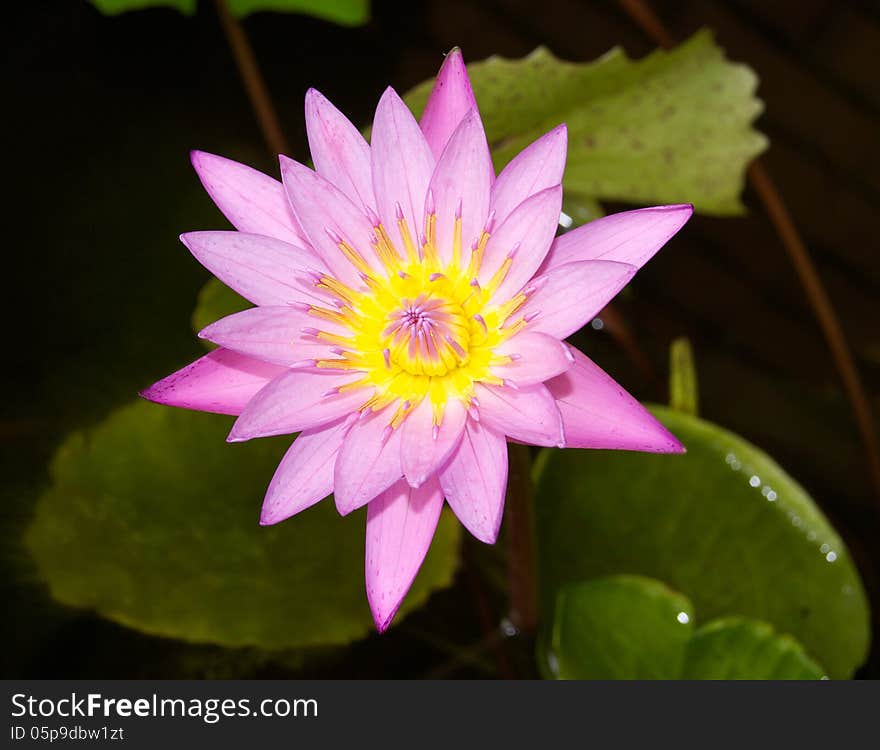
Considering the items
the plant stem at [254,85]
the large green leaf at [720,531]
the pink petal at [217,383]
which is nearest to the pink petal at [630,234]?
the pink petal at [217,383]

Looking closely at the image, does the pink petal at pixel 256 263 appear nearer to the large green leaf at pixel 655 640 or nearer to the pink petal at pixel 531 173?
the pink petal at pixel 531 173

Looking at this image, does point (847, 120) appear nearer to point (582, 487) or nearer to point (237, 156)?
point (582, 487)

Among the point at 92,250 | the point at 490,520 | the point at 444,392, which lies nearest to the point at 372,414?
the point at 444,392

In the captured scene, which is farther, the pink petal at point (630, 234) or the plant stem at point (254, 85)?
the plant stem at point (254, 85)

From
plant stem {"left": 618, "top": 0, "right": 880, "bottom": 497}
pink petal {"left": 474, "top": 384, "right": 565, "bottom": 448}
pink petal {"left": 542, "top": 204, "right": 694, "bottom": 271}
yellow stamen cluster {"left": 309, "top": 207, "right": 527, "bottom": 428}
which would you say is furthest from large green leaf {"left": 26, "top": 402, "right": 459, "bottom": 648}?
plant stem {"left": 618, "top": 0, "right": 880, "bottom": 497}

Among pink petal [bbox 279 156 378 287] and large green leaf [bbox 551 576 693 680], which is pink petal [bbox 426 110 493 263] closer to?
pink petal [bbox 279 156 378 287]

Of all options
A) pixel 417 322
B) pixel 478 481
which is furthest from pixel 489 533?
pixel 417 322
